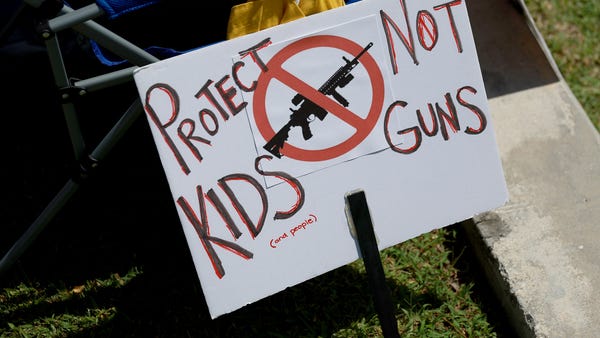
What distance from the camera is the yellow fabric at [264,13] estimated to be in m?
1.90

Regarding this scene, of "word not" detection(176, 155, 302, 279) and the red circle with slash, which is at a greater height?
the red circle with slash

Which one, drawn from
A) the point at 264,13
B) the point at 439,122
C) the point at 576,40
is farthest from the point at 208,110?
the point at 576,40

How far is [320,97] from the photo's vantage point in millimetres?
1786

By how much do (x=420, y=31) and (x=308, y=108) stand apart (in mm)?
393

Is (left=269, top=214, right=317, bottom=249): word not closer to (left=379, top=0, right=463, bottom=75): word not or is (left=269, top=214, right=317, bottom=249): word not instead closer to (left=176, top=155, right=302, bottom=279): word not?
(left=176, top=155, right=302, bottom=279): word not

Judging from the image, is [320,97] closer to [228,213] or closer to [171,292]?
[228,213]

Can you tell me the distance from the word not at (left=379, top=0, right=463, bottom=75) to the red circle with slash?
0.08 meters

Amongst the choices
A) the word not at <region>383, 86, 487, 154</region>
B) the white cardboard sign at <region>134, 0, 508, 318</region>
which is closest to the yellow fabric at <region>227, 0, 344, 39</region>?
the white cardboard sign at <region>134, 0, 508, 318</region>

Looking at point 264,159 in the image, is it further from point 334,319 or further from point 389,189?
point 334,319

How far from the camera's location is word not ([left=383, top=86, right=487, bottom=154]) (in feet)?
6.11

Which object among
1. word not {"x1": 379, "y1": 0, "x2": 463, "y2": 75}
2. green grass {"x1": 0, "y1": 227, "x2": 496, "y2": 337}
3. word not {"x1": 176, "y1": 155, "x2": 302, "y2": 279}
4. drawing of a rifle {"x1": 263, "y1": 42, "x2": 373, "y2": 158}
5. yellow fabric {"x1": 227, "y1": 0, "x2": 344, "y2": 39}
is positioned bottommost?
green grass {"x1": 0, "y1": 227, "x2": 496, "y2": 337}

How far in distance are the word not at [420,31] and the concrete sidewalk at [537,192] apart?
2.71 feet

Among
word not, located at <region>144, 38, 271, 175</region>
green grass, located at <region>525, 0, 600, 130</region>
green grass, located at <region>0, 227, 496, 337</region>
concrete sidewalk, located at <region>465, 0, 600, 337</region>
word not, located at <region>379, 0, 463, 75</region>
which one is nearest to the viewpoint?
word not, located at <region>144, 38, 271, 175</region>

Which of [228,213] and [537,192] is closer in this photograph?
[228,213]
